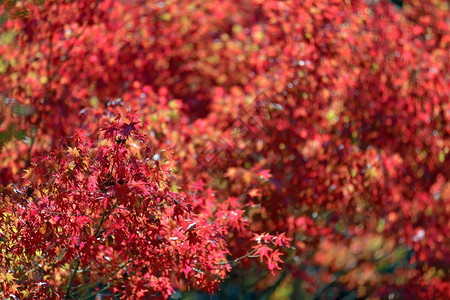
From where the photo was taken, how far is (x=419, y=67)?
28.4 feet

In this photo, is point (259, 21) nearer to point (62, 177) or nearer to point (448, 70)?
point (448, 70)

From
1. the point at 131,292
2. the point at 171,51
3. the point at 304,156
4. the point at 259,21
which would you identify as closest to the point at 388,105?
the point at 304,156

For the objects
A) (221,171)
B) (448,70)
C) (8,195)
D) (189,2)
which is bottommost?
(448,70)

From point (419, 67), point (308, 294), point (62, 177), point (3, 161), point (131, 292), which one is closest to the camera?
point (62, 177)

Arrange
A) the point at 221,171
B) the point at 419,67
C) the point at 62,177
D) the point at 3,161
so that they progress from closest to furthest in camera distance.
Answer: the point at 62,177 → the point at 3,161 → the point at 221,171 → the point at 419,67

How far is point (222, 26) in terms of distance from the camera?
9.02 metres

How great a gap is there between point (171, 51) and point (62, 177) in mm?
4670

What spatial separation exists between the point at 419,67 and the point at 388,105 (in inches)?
34.9

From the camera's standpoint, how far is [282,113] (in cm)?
765

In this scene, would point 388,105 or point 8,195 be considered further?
point 388,105

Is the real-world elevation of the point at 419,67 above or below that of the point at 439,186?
above

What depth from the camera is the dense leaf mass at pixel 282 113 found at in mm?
7457

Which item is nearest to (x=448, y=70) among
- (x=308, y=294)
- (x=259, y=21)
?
(x=259, y=21)

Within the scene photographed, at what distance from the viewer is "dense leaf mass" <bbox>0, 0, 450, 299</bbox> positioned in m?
7.46
